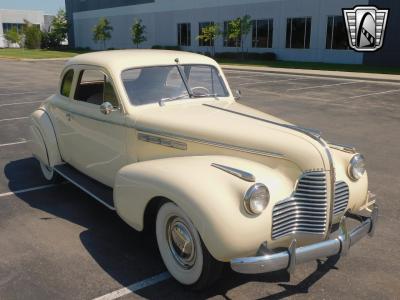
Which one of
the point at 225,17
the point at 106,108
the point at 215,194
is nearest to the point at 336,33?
the point at 225,17

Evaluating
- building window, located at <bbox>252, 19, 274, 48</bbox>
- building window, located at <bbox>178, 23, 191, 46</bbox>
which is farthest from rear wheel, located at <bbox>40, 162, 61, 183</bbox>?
building window, located at <bbox>178, 23, 191, 46</bbox>

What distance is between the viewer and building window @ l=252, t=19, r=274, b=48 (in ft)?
110

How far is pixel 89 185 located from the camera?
5.12m

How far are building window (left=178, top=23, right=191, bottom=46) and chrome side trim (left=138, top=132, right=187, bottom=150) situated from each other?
3806cm

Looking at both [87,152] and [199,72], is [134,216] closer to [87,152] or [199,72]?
[87,152]

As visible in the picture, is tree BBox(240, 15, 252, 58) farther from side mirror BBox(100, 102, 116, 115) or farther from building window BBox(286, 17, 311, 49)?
side mirror BBox(100, 102, 116, 115)

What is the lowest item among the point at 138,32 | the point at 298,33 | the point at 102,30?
the point at 298,33

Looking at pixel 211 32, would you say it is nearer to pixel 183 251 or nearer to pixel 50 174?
pixel 50 174

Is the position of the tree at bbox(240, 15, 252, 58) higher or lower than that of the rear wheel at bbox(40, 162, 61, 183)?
higher

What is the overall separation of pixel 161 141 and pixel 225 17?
34362 mm

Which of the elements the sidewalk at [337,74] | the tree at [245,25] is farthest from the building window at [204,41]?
the sidewalk at [337,74]

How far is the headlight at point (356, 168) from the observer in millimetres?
3801

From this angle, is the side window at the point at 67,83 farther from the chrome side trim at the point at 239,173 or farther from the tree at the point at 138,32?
the tree at the point at 138,32

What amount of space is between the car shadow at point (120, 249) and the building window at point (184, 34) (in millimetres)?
36758
